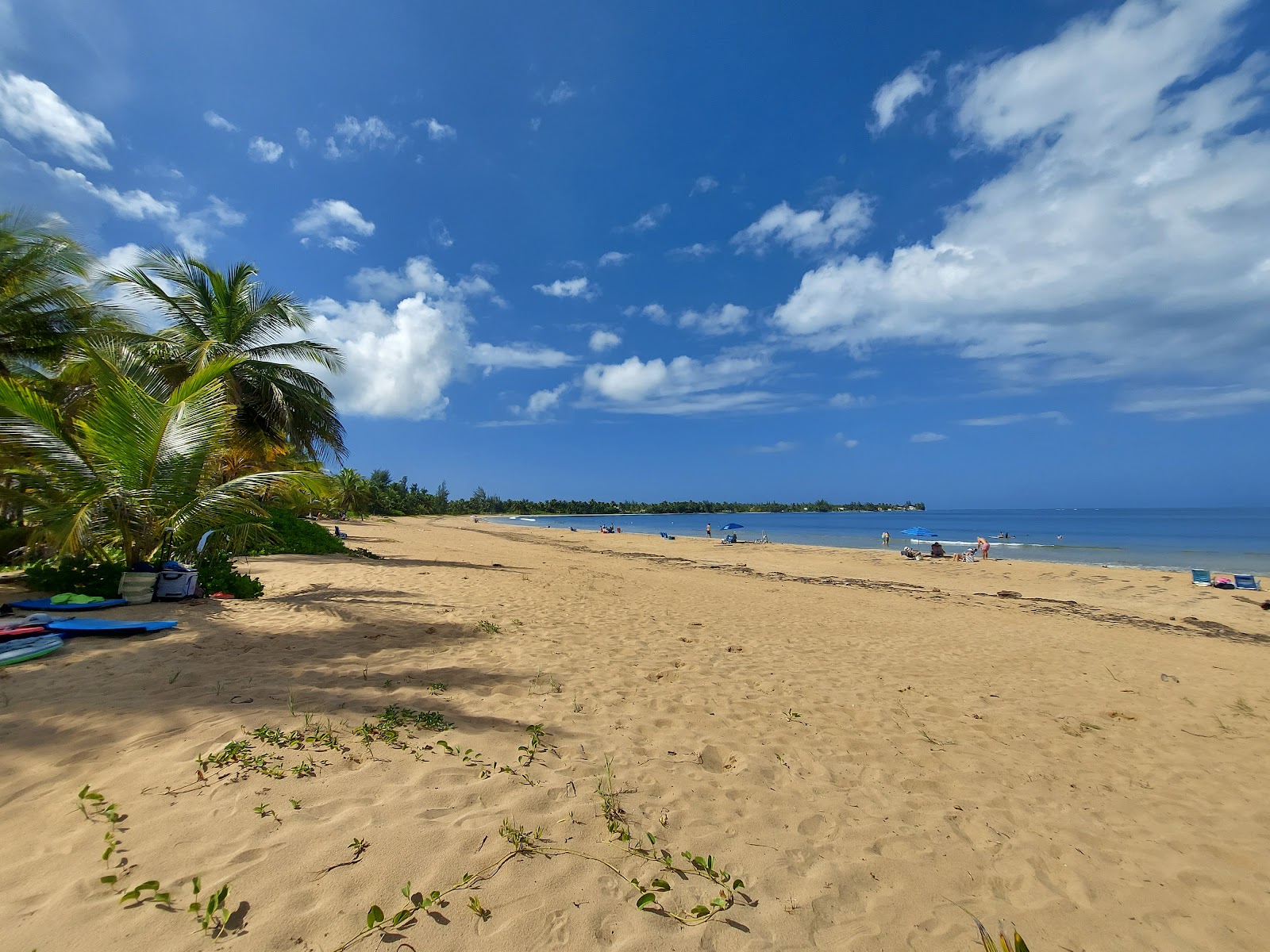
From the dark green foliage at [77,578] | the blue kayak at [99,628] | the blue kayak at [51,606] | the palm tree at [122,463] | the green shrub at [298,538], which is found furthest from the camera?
the green shrub at [298,538]

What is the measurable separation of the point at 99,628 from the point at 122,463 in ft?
9.12

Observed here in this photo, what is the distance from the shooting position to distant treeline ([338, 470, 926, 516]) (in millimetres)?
53669

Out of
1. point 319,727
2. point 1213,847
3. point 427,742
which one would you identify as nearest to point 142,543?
point 319,727

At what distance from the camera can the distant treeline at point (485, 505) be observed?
53.7m

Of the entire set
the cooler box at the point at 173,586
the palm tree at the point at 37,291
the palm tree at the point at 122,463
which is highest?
the palm tree at the point at 37,291

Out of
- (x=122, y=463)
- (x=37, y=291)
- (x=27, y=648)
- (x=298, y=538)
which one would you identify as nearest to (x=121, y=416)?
(x=122, y=463)

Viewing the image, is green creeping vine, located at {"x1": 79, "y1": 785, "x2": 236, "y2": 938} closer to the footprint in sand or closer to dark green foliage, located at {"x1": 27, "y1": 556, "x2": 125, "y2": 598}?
the footprint in sand

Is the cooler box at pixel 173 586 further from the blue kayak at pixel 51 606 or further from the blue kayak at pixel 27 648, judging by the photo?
the blue kayak at pixel 27 648

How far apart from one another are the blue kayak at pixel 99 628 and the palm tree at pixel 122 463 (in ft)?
5.08

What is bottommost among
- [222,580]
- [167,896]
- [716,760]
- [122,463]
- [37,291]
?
[716,760]

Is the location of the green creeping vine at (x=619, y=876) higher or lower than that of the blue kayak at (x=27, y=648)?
lower

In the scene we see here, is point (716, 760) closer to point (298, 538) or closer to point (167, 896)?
point (167, 896)

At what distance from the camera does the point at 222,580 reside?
7.30m

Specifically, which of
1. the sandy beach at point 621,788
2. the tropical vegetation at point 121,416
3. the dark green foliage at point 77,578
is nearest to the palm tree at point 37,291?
the tropical vegetation at point 121,416
